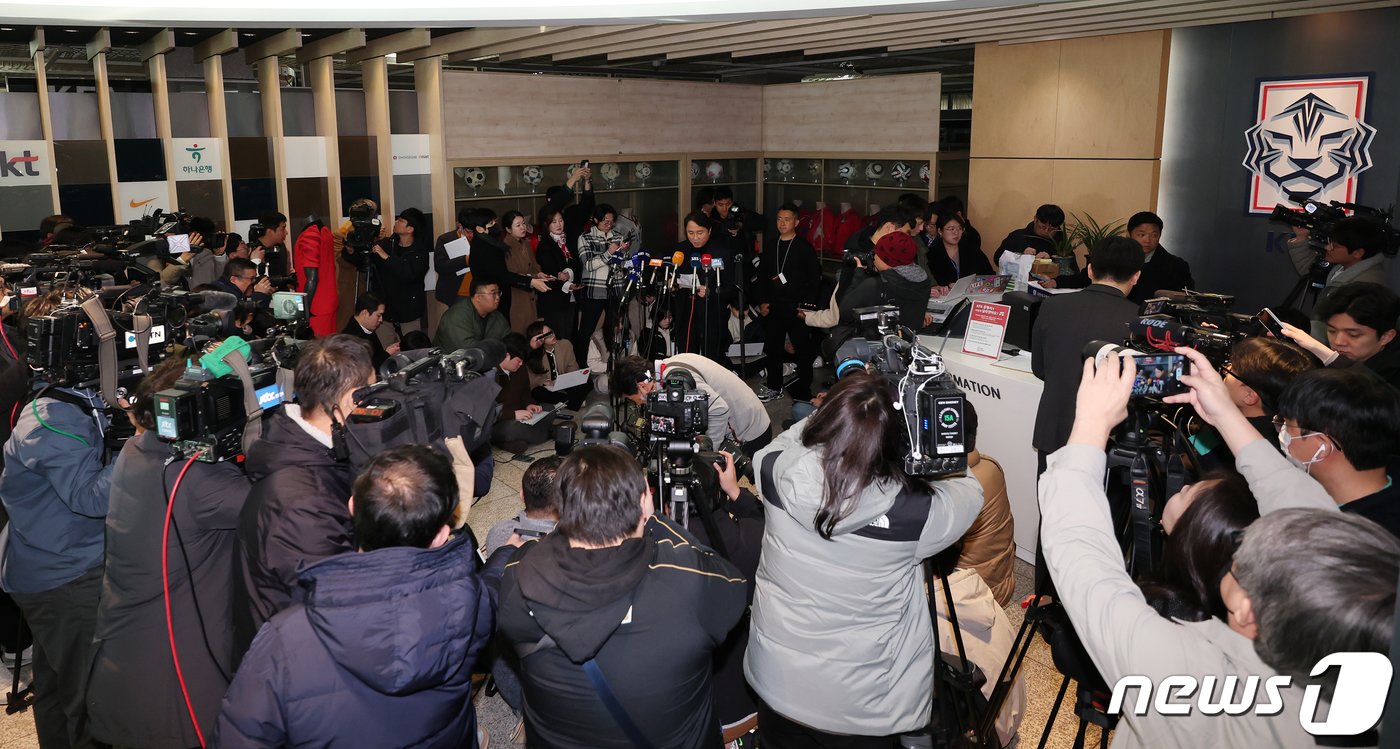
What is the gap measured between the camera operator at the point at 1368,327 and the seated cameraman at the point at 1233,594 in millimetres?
1943

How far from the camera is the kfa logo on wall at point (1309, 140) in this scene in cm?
572

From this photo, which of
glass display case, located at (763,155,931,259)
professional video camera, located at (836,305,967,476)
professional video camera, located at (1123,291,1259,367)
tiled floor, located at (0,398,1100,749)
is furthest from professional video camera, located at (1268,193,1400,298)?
glass display case, located at (763,155,931,259)

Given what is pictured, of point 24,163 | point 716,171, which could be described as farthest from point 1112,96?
point 24,163

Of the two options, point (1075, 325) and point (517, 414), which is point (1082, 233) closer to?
point (1075, 325)

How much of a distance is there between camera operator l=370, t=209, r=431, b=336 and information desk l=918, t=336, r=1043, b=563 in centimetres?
417

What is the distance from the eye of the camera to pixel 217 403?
2.32 metres

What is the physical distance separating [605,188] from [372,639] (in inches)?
316

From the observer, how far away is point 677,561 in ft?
6.21

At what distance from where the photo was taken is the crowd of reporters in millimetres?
1400

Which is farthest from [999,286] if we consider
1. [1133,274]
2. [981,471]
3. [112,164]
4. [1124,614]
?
[112,164]

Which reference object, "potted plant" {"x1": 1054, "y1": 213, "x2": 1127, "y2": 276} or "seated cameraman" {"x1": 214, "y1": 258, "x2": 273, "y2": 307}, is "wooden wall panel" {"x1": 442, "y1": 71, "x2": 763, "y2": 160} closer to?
"seated cameraman" {"x1": 214, "y1": 258, "x2": 273, "y2": 307}

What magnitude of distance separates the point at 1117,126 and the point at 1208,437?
4.73 meters

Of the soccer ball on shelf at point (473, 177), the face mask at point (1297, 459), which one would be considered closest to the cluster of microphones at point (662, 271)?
the soccer ball on shelf at point (473, 177)

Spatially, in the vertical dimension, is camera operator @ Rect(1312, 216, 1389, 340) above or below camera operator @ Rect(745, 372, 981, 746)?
above
